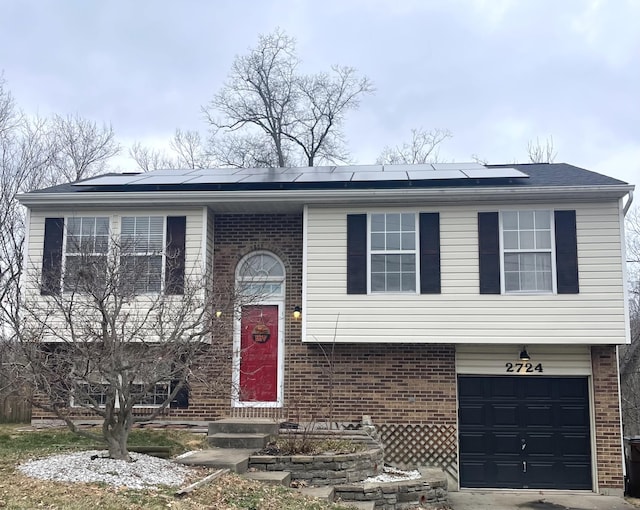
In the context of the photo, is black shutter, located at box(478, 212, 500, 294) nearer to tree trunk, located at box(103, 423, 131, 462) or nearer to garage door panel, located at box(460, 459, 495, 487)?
garage door panel, located at box(460, 459, 495, 487)

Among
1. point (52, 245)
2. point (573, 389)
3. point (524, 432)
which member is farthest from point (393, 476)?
point (52, 245)

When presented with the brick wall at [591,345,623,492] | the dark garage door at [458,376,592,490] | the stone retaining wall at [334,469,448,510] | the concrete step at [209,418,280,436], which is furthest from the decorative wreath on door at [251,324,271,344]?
the brick wall at [591,345,623,492]

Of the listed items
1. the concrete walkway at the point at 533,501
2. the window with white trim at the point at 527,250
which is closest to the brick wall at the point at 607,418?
the concrete walkway at the point at 533,501

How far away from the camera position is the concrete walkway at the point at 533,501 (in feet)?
36.2

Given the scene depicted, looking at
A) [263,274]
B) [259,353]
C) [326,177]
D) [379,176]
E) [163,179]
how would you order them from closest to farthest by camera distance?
[259,353]
[379,176]
[263,274]
[326,177]
[163,179]

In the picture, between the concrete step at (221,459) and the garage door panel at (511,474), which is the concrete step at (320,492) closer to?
the concrete step at (221,459)

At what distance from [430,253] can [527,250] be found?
177cm

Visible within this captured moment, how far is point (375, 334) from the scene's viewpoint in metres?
12.3

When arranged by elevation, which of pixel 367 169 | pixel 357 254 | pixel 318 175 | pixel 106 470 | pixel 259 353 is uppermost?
pixel 367 169

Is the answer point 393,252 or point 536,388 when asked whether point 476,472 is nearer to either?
point 536,388

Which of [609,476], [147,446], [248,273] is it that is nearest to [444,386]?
[609,476]

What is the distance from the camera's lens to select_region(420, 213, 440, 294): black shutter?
12.4 metres

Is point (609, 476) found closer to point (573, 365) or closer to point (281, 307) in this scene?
point (573, 365)

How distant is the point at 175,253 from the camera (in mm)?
12602
